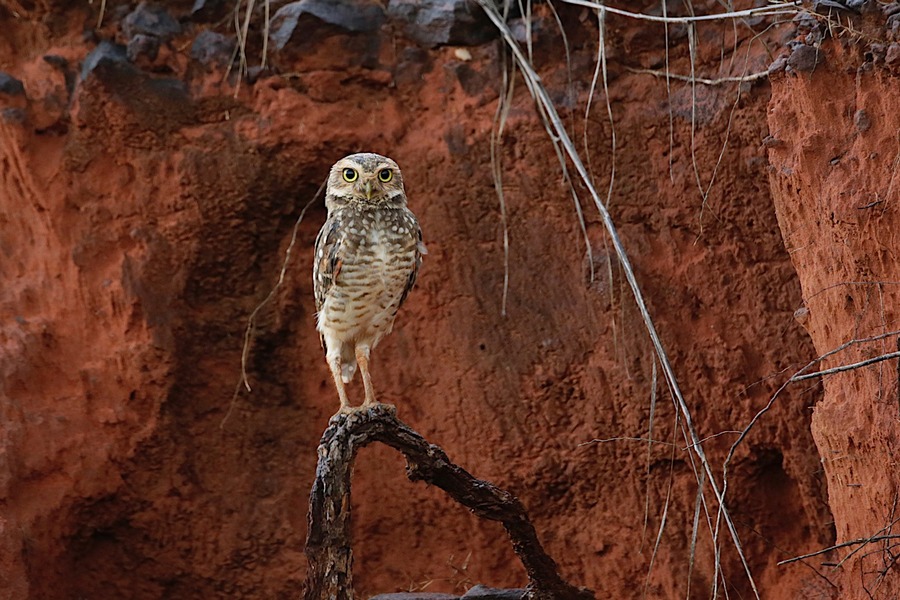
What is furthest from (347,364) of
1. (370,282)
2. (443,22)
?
(443,22)

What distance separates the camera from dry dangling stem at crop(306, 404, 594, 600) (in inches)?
112

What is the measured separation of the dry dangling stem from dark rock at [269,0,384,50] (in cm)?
203

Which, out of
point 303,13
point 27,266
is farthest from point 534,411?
point 27,266

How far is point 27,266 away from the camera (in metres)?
5.04

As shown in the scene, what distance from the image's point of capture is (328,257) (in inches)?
148

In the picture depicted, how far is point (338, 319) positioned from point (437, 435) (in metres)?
1.26

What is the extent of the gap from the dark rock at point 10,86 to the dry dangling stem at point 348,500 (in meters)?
2.57

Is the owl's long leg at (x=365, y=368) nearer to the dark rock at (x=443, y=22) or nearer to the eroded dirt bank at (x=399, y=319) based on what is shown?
the eroded dirt bank at (x=399, y=319)

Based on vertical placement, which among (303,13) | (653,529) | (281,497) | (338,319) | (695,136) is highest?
(303,13)

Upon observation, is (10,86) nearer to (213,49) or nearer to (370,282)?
(213,49)

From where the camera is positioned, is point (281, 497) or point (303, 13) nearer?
point (303, 13)

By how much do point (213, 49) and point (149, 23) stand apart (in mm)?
302

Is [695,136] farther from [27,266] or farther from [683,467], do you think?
[27,266]

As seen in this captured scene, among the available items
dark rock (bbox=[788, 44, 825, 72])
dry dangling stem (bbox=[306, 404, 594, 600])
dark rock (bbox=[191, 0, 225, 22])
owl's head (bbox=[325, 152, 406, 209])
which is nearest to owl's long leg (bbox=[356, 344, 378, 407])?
dry dangling stem (bbox=[306, 404, 594, 600])
